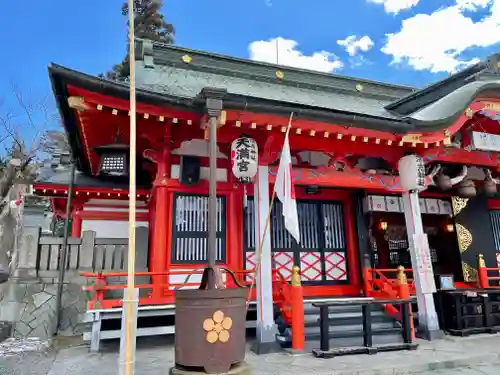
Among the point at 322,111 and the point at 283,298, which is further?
the point at 283,298

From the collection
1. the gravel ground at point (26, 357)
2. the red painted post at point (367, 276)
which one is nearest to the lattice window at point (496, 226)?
the red painted post at point (367, 276)

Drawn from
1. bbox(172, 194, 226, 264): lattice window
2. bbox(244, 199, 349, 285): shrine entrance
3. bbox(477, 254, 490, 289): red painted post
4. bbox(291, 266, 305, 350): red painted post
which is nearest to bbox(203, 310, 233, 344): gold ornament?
bbox(291, 266, 305, 350): red painted post

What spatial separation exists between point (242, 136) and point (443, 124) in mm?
4590

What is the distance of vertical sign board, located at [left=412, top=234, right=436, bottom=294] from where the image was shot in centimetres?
820

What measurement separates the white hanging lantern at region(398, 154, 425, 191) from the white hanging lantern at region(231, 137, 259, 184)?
3.85 metres

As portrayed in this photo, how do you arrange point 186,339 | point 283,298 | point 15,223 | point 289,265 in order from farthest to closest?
point 15,223 < point 289,265 < point 283,298 < point 186,339

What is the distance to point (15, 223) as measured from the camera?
13.4 m

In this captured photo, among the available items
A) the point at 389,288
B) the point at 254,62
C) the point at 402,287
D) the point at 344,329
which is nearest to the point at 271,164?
the point at 344,329

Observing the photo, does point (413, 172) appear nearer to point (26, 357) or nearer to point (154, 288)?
point (154, 288)

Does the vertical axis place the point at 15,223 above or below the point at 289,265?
above

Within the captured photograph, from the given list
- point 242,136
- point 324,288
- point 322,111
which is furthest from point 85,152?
point 324,288

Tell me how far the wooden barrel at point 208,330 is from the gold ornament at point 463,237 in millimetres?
9594

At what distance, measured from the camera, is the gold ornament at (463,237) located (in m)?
11.2

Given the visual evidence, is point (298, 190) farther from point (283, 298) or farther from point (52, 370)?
point (52, 370)
